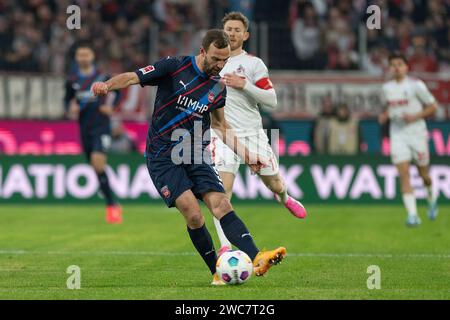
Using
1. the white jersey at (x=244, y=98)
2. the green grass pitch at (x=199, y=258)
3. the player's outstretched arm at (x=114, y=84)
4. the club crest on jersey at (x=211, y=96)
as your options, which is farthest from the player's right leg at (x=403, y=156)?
the player's outstretched arm at (x=114, y=84)

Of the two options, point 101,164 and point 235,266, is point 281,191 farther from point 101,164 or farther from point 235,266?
point 101,164

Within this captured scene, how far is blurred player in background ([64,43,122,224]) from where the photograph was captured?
18297 mm

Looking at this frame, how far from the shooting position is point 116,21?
1054 inches

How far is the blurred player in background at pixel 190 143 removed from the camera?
32.7 feet

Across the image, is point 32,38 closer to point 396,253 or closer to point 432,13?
point 432,13

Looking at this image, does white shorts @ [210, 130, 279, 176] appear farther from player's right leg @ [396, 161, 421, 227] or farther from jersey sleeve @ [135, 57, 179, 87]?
player's right leg @ [396, 161, 421, 227]

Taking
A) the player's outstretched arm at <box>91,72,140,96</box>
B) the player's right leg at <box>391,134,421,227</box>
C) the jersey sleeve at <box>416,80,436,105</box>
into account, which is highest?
the player's outstretched arm at <box>91,72,140,96</box>

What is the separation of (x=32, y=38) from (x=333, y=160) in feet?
26.1

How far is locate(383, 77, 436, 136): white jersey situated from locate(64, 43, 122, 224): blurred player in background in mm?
4635

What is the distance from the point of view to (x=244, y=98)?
40.3 ft

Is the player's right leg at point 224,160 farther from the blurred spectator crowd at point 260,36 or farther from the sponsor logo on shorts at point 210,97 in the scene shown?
the blurred spectator crowd at point 260,36

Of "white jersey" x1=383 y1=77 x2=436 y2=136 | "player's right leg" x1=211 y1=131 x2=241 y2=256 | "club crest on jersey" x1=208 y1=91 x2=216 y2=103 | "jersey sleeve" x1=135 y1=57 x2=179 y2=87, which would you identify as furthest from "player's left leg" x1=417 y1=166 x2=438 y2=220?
"jersey sleeve" x1=135 y1=57 x2=179 y2=87

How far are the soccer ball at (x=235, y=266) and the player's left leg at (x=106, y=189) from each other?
8.61 metres
